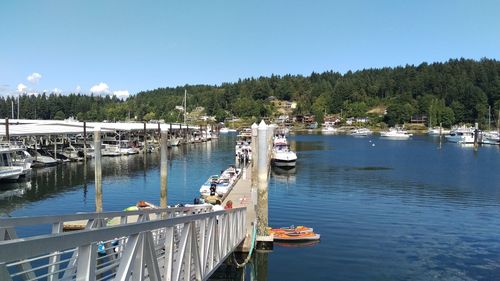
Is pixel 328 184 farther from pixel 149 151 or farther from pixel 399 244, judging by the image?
pixel 149 151

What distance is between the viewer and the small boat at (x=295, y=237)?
2809 centimetres

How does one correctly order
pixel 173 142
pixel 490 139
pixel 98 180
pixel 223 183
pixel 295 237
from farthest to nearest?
pixel 490 139 < pixel 173 142 < pixel 223 183 < pixel 98 180 < pixel 295 237

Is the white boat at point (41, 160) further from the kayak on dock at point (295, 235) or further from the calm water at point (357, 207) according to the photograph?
the kayak on dock at point (295, 235)

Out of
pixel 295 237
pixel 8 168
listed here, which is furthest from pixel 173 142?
pixel 295 237

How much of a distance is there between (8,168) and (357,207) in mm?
40334

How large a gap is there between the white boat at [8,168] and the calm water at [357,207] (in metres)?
1.31

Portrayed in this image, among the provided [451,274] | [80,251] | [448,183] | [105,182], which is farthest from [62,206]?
[448,183]

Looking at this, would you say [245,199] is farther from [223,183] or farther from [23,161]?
[23,161]

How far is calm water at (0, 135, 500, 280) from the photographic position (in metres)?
24.8

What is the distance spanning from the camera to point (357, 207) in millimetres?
41469

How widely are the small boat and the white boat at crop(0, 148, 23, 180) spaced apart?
3861 centimetres

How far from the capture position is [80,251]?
18.4 feet

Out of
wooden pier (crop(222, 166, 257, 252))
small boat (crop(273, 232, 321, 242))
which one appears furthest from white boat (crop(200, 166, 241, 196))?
small boat (crop(273, 232, 321, 242))

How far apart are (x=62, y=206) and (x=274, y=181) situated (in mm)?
26621
